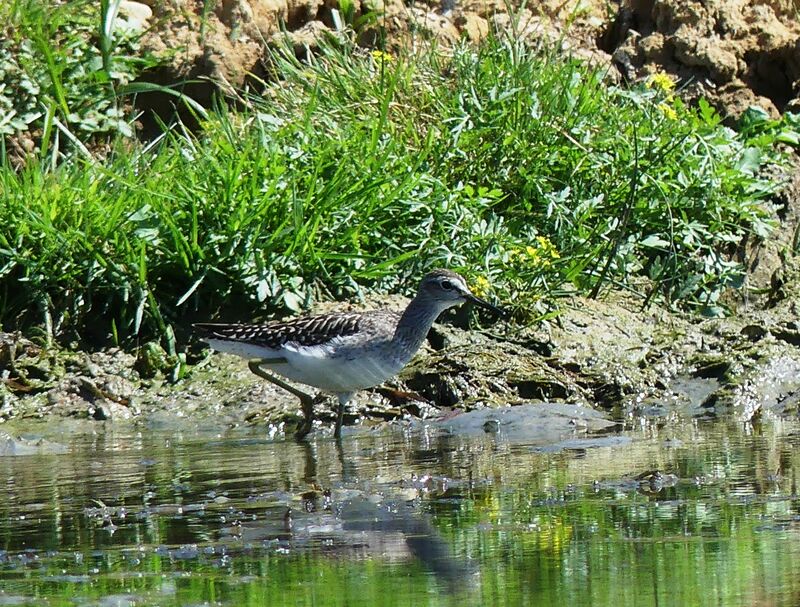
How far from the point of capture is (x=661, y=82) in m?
10.8

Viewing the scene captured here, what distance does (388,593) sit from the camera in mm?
4258

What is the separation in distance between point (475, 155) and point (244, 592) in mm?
6212

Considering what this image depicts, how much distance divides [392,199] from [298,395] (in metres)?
1.51

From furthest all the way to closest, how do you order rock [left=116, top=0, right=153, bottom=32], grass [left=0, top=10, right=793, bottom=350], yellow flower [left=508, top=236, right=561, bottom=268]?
1. rock [left=116, top=0, right=153, bottom=32]
2. yellow flower [left=508, top=236, right=561, bottom=268]
3. grass [left=0, top=10, right=793, bottom=350]

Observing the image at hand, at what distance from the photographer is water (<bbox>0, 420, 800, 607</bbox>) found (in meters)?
4.34

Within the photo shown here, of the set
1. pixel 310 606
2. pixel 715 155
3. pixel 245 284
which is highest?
pixel 715 155

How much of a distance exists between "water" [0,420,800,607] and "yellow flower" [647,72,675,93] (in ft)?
11.2

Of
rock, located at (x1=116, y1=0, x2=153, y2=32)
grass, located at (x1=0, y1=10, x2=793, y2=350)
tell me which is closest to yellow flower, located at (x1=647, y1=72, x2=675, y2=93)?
grass, located at (x1=0, y1=10, x2=793, y2=350)

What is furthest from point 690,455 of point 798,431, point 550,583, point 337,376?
point 550,583

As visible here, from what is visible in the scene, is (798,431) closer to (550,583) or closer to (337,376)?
(337,376)

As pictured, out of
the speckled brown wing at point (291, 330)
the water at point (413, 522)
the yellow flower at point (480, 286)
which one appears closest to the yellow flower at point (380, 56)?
the yellow flower at point (480, 286)

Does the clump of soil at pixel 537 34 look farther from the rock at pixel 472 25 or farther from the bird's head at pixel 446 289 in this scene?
the bird's head at pixel 446 289

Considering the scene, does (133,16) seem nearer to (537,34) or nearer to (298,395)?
(537,34)

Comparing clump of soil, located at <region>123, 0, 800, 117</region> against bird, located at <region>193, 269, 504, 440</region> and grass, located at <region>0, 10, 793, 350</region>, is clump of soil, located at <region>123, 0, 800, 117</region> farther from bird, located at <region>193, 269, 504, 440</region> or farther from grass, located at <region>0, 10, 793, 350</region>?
bird, located at <region>193, 269, 504, 440</region>
